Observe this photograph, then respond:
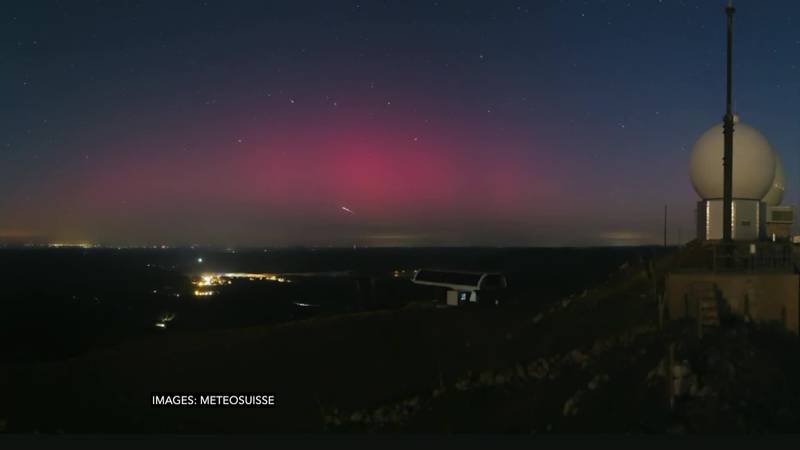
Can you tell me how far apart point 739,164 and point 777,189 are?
5.06 meters

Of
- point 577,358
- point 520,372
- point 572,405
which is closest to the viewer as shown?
point 572,405

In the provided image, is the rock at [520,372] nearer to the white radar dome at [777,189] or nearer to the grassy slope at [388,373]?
the grassy slope at [388,373]

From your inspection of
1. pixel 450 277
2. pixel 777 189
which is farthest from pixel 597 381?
pixel 450 277

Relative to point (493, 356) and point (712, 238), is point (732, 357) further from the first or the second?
point (712, 238)

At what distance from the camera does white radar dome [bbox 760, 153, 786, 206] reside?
2898 cm

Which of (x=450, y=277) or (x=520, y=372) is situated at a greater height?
(x=450, y=277)

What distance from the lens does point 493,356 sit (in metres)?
22.3

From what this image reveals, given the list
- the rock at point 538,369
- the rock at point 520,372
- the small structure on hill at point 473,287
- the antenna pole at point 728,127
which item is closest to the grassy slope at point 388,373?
the rock at point 520,372

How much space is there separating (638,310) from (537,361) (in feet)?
11.9

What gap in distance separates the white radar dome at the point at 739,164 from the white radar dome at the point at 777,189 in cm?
294

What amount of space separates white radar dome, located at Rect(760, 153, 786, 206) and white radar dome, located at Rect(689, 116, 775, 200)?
2.94 m

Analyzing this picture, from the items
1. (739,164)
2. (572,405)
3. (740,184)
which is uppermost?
(739,164)

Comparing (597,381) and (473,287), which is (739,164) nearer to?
(597,381)

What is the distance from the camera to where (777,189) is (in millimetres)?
29156
